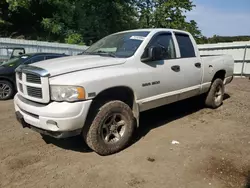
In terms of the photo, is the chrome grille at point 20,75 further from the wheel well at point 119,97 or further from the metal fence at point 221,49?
the metal fence at point 221,49

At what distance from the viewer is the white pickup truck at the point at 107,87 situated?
3289mm

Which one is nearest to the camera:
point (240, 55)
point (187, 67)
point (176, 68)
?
point (176, 68)

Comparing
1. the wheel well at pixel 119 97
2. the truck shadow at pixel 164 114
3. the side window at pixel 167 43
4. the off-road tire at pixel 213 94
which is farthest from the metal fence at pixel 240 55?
the wheel well at pixel 119 97

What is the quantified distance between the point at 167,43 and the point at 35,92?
273cm

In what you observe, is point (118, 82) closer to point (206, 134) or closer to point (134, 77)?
point (134, 77)

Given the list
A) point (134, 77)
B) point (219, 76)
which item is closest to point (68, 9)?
point (219, 76)

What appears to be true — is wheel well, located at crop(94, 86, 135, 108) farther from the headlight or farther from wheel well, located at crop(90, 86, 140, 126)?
the headlight

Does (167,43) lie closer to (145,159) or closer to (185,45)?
(185,45)

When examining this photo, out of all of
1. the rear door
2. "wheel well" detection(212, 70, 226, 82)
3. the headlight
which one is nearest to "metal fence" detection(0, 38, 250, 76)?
"wheel well" detection(212, 70, 226, 82)

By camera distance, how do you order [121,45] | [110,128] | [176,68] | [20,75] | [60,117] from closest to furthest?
[60,117]
[110,128]
[20,75]
[121,45]
[176,68]

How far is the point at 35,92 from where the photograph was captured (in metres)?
3.50

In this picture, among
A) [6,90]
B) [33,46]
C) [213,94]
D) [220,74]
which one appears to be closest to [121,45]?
[213,94]

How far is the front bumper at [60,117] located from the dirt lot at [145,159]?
54cm

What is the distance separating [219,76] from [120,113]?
149 inches
